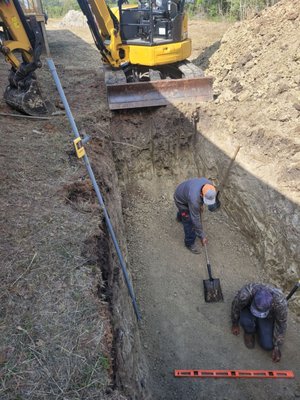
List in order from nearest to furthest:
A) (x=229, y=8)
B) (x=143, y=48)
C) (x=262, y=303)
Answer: (x=262, y=303), (x=143, y=48), (x=229, y=8)

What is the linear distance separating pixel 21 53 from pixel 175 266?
5.60m

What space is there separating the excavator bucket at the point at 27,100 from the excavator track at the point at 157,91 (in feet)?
5.23

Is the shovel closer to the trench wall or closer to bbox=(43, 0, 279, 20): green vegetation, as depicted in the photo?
the trench wall

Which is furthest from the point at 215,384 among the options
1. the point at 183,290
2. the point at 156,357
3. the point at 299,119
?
the point at 299,119

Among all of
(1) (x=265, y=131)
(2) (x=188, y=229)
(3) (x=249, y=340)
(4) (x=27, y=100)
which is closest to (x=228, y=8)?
(1) (x=265, y=131)

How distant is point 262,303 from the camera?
4.75 m

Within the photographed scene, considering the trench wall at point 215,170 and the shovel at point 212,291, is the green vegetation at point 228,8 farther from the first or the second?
the shovel at point 212,291

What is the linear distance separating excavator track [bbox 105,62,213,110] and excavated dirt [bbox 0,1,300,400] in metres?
0.30

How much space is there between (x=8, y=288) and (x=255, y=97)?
22.1 ft

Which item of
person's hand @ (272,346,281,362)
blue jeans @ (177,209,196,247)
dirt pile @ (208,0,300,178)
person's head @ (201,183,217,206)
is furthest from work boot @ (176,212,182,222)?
person's hand @ (272,346,281,362)

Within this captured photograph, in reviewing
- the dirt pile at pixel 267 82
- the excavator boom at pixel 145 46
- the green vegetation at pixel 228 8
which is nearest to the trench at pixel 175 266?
the excavator boom at pixel 145 46

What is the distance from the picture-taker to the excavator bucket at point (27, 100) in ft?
22.8

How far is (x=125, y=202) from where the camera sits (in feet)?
25.9

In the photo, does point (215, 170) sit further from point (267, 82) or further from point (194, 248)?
point (267, 82)
